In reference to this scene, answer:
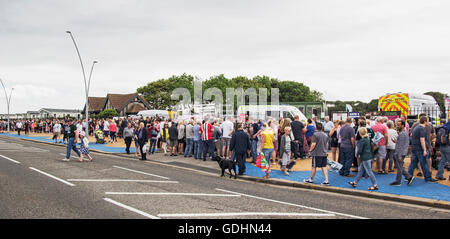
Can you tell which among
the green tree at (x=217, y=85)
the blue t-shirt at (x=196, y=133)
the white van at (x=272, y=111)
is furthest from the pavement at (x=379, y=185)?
the green tree at (x=217, y=85)

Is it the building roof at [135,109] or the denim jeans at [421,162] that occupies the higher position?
the building roof at [135,109]

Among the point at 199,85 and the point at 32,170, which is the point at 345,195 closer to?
the point at 32,170

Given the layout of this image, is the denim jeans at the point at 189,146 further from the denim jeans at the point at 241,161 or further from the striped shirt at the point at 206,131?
the denim jeans at the point at 241,161

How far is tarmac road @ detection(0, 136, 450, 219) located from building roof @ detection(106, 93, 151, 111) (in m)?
57.2

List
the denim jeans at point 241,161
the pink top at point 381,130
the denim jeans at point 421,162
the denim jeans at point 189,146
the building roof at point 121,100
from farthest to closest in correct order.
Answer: the building roof at point 121,100, the denim jeans at point 189,146, the denim jeans at point 241,161, the pink top at point 381,130, the denim jeans at point 421,162

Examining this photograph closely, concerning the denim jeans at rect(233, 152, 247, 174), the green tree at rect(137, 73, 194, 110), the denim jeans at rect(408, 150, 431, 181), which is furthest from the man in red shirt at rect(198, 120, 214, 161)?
the green tree at rect(137, 73, 194, 110)

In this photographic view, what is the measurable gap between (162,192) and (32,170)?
6148 millimetres

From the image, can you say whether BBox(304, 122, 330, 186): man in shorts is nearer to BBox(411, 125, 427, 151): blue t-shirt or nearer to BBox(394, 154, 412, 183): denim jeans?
BBox(394, 154, 412, 183): denim jeans

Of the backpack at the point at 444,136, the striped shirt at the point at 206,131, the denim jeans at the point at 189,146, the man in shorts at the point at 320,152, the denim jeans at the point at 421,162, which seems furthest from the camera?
the denim jeans at the point at 189,146

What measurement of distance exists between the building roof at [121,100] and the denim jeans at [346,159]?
60243 mm

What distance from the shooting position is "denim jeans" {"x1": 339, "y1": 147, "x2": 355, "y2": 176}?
10.7 m

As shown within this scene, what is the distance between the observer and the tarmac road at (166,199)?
646 centimetres
